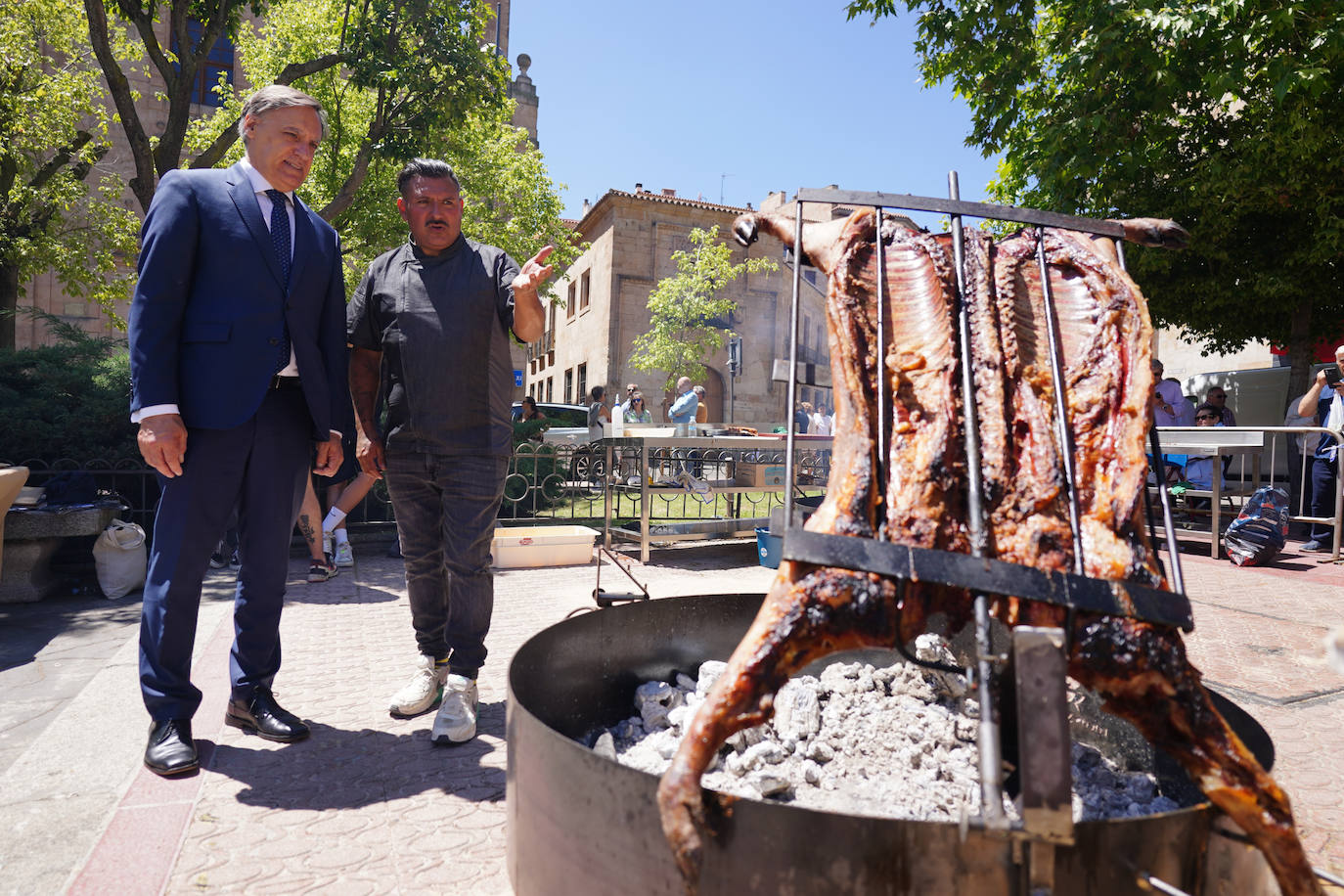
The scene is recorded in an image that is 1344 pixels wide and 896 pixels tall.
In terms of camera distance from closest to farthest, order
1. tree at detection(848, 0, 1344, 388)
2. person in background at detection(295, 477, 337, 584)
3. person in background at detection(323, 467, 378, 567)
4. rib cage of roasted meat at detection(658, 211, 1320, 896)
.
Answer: rib cage of roasted meat at detection(658, 211, 1320, 896), person in background at detection(295, 477, 337, 584), person in background at detection(323, 467, 378, 567), tree at detection(848, 0, 1344, 388)

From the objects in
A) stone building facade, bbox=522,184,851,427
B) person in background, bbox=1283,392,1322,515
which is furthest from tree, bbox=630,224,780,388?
person in background, bbox=1283,392,1322,515

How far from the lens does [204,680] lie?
3.45 m

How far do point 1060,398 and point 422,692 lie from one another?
9.00 ft

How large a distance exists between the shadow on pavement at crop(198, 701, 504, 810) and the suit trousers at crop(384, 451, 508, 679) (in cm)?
34

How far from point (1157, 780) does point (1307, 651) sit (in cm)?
339

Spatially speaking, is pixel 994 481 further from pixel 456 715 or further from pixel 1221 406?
pixel 1221 406

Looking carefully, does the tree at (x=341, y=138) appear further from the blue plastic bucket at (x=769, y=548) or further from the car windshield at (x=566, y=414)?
the blue plastic bucket at (x=769, y=548)

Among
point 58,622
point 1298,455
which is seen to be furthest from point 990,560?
point 1298,455

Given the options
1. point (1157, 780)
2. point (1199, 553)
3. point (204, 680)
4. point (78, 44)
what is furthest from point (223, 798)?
point (78, 44)

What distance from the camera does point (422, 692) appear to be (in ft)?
10.4

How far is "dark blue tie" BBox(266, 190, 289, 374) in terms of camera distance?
2785 millimetres

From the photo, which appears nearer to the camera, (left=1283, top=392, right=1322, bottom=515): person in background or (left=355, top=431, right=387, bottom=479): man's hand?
(left=355, top=431, right=387, bottom=479): man's hand

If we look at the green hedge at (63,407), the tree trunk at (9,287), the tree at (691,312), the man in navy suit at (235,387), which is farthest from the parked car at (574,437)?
the tree at (691,312)

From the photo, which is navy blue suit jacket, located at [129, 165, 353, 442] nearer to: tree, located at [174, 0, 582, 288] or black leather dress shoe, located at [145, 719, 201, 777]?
black leather dress shoe, located at [145, 719, 201, 777]
